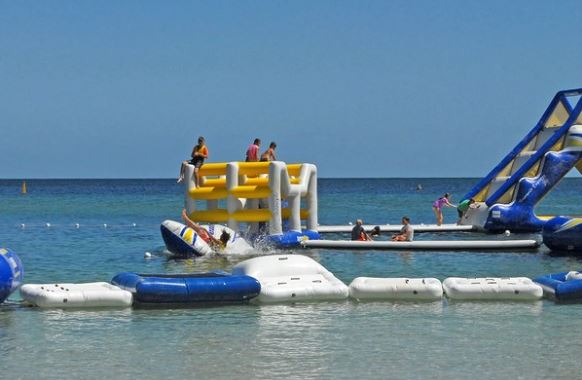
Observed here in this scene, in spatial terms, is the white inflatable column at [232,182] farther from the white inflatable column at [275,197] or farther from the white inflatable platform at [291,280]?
the white inflatable platform at [291,280]

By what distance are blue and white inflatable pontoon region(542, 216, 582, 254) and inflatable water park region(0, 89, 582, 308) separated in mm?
26

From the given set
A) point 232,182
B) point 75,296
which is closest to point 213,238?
point 232,182

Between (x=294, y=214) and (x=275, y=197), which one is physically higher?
(x=275, y=197)

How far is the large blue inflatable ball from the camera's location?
1175cm

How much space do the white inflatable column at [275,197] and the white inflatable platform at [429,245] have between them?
73 centimetres

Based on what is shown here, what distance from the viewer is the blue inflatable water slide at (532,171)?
24812 mm

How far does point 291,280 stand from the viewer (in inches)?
502

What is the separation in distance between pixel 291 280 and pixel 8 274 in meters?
3.57

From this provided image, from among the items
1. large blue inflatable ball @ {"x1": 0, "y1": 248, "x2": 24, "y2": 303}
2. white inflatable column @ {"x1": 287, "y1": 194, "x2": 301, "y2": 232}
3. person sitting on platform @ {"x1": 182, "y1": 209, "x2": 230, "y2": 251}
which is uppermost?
white inflatable column @ {"x1": 287, "y1": 194, "x2": 301, "y2": 232}

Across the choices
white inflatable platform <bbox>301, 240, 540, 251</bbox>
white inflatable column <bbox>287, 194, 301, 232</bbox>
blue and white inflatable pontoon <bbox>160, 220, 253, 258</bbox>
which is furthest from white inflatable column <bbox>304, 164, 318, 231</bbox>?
blue and white inflatable pontoon <bbox>160, 220, 253, 258</bbox>

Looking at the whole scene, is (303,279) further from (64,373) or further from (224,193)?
(224,193)

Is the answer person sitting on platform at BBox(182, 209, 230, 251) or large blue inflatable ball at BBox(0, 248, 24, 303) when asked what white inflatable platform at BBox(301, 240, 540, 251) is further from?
large blue inflatable ball at BBox(0, 248, 24, 303)

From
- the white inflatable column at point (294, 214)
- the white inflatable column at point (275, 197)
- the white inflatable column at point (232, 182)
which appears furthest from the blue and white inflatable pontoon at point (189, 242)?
the white inflatable column at point (294, 214)

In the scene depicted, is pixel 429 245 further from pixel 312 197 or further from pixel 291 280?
pixel 291 280
